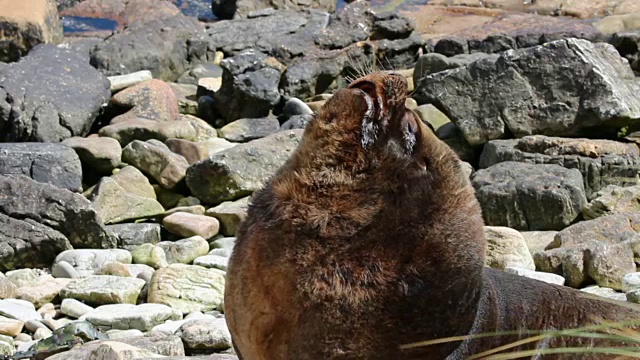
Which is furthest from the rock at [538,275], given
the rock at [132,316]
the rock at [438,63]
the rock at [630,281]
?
the rock at [438,63]

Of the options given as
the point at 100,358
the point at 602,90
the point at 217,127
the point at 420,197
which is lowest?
the point at 217,127

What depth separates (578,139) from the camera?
1240 centimetres

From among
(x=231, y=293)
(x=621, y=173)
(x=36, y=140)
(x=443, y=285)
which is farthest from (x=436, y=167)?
(x=36, y=140)

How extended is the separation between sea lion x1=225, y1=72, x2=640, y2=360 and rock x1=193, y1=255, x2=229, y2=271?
674 cm

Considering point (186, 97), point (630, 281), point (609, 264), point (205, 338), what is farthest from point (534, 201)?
point (186, 97)

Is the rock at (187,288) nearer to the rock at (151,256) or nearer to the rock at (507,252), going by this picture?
the rock at (151,256)

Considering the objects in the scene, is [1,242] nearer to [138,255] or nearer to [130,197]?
[138,255]

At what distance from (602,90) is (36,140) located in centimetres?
748

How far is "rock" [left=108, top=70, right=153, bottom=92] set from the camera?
16.2m

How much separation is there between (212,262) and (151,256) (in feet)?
2.25

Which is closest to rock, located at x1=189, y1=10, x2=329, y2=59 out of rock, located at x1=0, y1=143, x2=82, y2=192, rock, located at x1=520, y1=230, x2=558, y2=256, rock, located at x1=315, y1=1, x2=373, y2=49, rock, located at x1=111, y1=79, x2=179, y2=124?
rock, located at x1=315, y1=1, x2=373, y2=49

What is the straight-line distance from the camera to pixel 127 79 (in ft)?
54.1

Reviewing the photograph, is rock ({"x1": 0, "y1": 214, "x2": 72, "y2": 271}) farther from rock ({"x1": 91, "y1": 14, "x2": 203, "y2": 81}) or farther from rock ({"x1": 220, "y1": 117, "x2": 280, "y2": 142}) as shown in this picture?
rock ({"x1": 91, "y1": 14, "x2": 203, "y2": 81})

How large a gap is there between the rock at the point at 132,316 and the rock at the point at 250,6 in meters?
14.1
